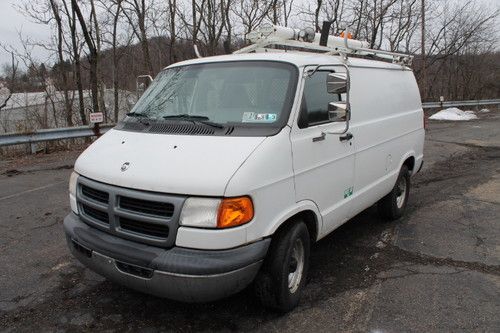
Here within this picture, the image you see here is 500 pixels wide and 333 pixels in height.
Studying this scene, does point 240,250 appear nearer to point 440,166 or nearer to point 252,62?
point 252,62

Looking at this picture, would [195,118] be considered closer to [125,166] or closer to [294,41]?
[125,166]

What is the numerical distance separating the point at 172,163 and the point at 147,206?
0.35 metres

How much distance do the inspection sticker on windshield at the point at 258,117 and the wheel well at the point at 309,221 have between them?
0.81 metres

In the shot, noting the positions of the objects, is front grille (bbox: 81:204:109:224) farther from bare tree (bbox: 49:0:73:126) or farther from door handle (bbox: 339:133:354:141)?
bare tree (bbox: 49:0:73:126)

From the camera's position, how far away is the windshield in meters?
3.59

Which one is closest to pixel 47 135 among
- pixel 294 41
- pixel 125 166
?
pixel 294 41

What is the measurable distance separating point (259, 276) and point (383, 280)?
1514mm

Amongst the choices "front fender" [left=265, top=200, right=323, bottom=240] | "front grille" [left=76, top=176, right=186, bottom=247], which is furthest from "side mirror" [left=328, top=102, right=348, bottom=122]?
"front grille" [left=76, top=176, right=186, bottom=247]

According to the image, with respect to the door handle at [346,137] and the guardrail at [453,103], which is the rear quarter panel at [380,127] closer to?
the door handle at [346,137]

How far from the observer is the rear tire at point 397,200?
5.81 m

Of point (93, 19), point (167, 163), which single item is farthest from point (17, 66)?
point (167, 163)

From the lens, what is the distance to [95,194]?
3.44 meters

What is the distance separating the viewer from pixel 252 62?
156 inches

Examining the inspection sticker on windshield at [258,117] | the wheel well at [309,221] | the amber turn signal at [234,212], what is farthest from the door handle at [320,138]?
the amber turn signal at [234,212]
